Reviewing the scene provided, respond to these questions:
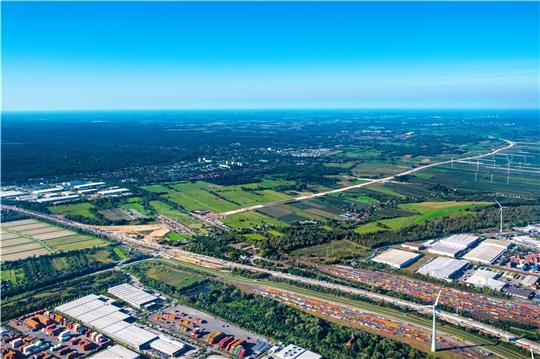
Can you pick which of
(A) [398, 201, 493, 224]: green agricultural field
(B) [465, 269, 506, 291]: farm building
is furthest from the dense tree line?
(A) [398, 201, 493, 224]: green agricultural field

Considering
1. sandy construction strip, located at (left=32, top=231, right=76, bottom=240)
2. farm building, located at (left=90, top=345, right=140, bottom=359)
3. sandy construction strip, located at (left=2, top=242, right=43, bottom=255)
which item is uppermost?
sandy construction strip, located at (left=32, top=231, right=76, bottom=240)

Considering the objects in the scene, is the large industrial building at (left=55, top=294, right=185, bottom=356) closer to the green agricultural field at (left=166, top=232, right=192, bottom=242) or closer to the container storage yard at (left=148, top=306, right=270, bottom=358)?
the container storage yard at (left=148, top=306, right=270, bottom=358)

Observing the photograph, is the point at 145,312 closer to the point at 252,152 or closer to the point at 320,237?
the point at 320,237

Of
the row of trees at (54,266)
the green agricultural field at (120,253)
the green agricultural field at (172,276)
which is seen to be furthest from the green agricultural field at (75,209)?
the green agricultural field at (172,276)

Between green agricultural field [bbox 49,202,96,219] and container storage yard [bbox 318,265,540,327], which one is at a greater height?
green agricultural field [bbox 49,202,96,219]

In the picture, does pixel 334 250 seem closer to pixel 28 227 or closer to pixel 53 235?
pixel 53 235

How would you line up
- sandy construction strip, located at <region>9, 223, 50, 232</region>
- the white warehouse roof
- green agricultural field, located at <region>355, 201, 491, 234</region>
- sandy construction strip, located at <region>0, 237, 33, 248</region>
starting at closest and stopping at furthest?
the white warehouse roof < sandy construction strip, located at <region>0, 237, 33, 248</region> < sandy construction strip, located at <region>9, 223, 50, 232</region> < green agricultural field, located at <region>355, 201, 491, 234</region>
